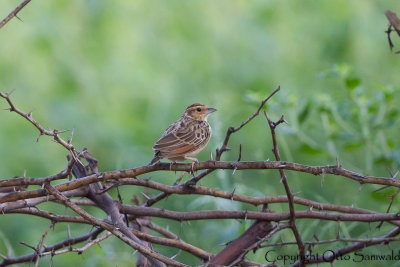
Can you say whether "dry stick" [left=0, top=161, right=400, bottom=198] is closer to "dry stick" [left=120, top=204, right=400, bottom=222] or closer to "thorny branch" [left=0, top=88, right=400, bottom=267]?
"thorny branch" [left=0, top=88, right=400, bottom=267]

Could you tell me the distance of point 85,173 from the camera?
3809 millimetres

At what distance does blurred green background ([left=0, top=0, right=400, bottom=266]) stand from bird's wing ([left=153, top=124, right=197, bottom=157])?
60.6 inches

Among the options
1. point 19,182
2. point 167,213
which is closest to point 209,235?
point 167,213

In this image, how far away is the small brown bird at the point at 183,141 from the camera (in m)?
4.25

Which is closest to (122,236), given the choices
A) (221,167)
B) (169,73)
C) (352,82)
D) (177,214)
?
(221,167)

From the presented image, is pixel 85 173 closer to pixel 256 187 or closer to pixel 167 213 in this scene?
pixel 167 213

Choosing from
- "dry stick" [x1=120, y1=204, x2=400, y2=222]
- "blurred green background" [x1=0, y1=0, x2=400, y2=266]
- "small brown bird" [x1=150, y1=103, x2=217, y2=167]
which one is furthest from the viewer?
"blurred green background" [x1=0, y1=0, x2=400, y2=266]

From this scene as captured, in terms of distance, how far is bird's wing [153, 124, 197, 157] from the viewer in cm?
427

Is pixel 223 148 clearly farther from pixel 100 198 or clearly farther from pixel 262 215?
pixel 100 198

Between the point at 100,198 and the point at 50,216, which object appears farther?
the point at 100,198

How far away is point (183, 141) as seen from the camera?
449cm

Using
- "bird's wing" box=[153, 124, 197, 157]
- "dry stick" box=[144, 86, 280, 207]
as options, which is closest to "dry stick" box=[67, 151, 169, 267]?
"dry stick" box=[144, 86, 280, 207]

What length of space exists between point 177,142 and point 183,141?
0.16 feet

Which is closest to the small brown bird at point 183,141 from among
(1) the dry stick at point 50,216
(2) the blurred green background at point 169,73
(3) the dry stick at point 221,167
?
(1) the dry stick at point 50,216
